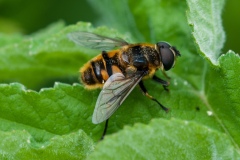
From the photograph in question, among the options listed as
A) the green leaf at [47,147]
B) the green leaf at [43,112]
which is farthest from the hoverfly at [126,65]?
the green leaf at [47,147]

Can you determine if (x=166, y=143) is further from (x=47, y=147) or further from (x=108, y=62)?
(x=108, y=62)

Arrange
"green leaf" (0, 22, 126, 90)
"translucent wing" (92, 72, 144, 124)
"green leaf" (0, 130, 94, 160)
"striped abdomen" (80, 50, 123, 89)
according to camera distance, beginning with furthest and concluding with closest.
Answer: "green leaf" (0, 22, 126, 90), "striped abdomen" (80, 50, 123, 89), "translucent wing" (92, 72, 144, 124), "green leaf" (0, 130, 94, 160)

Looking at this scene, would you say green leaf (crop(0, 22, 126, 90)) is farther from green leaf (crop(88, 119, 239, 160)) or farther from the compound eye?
green leaf (crop(88, 119, 239, 160))

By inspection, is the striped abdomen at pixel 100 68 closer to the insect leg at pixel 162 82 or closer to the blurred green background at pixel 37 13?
the insect leg at pixel 162 82

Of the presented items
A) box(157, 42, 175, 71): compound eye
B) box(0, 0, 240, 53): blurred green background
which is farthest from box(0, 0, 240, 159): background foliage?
box(0, 0, 240, 53): blurred green background

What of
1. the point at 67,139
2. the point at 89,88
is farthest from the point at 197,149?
the point at 89,88

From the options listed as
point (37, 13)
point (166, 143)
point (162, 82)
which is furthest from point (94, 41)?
point (37, 13)

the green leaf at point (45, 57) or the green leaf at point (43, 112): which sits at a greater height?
the green leaf at point (45, 57)
